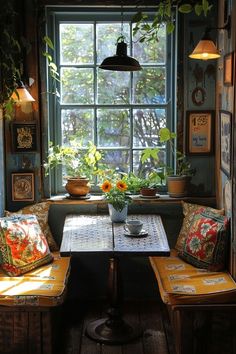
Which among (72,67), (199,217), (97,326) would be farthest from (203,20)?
(97,326)

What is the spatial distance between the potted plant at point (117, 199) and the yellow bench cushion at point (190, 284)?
0.45 metres

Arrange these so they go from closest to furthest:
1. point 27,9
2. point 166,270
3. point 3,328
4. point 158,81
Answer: point 3,328, point 166,270, point 27,9, point 158,81

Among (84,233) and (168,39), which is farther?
(168,39)

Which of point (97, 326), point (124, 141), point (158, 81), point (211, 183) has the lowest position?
point (97, 326)

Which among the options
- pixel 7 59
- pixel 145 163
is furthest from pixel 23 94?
pixel 145 163

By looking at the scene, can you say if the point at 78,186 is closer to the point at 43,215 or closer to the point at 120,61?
the point at 43,215

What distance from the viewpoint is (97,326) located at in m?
4.30

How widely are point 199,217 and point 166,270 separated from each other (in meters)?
0.50

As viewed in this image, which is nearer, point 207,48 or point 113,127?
point 207,48

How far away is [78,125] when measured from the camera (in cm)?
495

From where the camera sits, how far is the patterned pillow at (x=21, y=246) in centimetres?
406

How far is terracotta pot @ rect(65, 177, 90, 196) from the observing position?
475cm

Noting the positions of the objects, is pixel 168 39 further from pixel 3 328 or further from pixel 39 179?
pixel 3 328

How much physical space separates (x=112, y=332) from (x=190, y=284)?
2.42 feet
